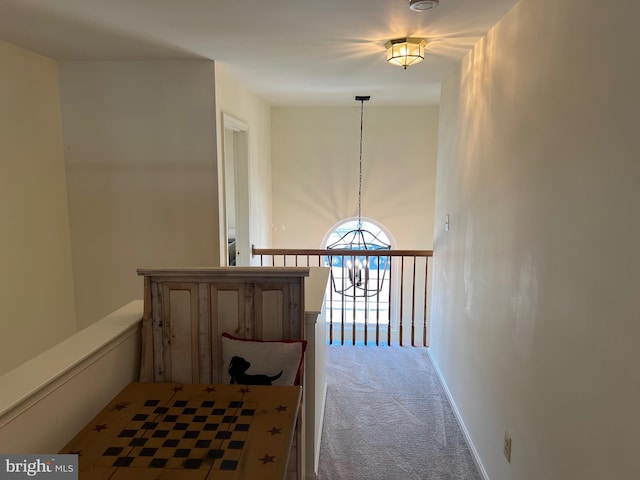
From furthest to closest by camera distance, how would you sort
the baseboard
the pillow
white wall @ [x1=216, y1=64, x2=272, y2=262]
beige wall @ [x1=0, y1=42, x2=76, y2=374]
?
white wall @ [x1=216, y1=64, x2=272, y2=262], beige wall @ [x1=0, y1=42, x2=76, y2=374], the baseboard, the pillow

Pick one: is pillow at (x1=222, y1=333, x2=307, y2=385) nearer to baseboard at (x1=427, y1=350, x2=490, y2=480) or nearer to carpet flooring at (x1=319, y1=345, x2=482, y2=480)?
carpet flooring at (x1=319, y1=345, x2=482, y2=480)

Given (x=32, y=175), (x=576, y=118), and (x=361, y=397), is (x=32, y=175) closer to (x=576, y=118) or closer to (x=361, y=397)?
(x=361, y=397)

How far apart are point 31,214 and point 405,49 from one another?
266cm

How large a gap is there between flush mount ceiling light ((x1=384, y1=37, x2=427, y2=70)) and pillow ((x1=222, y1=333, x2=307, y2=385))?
1.80 metres

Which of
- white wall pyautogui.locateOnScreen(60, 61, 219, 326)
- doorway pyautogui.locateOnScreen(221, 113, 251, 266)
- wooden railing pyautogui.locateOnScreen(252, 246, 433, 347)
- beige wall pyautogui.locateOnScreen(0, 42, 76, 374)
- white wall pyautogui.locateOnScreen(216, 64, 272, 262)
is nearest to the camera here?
beige wall pyautogui.locateOnScreen(0, 42, 76, 374)

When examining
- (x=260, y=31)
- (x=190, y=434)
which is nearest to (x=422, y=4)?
(x=260, y=31)

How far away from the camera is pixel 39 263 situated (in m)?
3.09

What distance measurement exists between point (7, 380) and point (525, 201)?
6.55 ft

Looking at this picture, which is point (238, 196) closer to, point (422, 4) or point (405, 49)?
point (405, 49)

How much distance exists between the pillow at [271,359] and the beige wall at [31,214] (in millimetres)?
1839

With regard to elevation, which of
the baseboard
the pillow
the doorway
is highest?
the doorway

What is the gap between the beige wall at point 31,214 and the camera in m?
2.77

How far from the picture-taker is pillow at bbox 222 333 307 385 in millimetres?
1853

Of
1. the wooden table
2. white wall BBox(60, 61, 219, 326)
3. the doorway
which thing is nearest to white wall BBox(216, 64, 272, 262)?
the doorway
